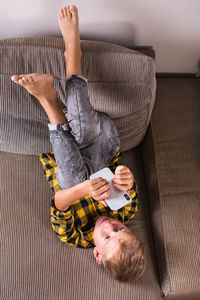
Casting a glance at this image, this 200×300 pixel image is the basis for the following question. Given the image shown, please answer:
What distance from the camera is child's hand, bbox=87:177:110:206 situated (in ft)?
3.10

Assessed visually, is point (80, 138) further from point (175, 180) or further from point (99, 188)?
point (175, 180)

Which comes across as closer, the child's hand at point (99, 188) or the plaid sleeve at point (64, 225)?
the child's hand at point (99, 188)

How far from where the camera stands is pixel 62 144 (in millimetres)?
1025

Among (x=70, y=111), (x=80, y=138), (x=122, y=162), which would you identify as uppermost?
(x=70, y=111)

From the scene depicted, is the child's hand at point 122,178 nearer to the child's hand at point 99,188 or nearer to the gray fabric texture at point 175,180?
→ the child's hand at point 99,188

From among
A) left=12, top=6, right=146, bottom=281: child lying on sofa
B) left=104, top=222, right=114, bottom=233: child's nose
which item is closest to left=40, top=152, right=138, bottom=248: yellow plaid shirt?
left=12, top=6, right=146, bottom=281: child lying on sofa

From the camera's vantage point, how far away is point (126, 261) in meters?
0.95

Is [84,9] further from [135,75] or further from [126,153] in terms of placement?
[126,153]

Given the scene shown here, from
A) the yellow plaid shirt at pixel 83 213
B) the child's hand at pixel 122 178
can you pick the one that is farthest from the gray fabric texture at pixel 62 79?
the child's hand at pixel 122 178

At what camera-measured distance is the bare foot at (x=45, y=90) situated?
3.07 feet

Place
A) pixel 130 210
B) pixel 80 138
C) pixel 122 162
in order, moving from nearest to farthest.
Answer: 1. pixel 80 138
2. pixel 130 210
3. pixel 122 162

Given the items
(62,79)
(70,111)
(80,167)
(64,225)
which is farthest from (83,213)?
(62,79)

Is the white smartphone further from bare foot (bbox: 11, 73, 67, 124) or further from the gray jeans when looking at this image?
bare foot (bbox: 11, 73, 67, 124)

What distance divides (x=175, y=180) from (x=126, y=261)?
0.47 m
